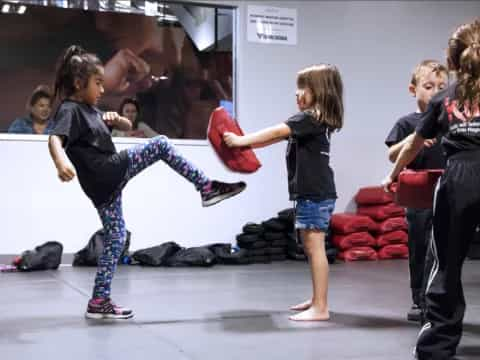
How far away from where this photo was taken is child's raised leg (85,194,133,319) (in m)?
A: 3.21

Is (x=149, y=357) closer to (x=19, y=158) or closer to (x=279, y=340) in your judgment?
(x=279, y=340)

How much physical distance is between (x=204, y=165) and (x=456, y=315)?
4442mm

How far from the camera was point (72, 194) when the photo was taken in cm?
610

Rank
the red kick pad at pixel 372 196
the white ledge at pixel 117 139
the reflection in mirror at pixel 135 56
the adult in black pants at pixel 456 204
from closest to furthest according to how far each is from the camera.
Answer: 1. the adult in black pants at pixel 456 204
2. the white ledge at pixel 117 139
3. the reflection in mirror at pixel 135 56
4. the red kick pad at pixel 372 196

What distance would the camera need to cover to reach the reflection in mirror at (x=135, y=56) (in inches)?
236

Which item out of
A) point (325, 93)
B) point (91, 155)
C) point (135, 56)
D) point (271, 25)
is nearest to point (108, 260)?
point (91, 155)

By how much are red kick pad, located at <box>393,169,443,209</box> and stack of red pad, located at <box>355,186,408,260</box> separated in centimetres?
386

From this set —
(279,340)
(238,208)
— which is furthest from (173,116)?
(279,340)

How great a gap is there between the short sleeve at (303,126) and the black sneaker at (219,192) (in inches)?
14.3

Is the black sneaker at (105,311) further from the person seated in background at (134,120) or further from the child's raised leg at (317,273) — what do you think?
the person seated in background at (134,120)

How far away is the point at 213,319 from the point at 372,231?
370 cm

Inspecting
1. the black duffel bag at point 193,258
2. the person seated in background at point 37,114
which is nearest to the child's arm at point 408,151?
the black duffel bag at point 193,258

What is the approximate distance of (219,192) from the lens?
301 centimetres

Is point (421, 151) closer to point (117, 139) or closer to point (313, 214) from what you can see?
point (313, 214)
